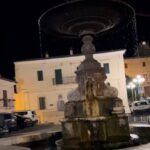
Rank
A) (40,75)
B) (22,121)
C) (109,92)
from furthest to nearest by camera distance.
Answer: (40,75) → (22,121) → (109,92)

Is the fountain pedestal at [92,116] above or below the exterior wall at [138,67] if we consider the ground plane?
below

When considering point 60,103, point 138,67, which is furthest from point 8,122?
point 138,67

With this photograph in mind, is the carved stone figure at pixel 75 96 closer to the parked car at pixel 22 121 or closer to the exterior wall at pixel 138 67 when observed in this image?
the parked car at pixel 22 121

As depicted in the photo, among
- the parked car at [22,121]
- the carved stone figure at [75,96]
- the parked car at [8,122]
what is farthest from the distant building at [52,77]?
the carved stone figure at [75,96]

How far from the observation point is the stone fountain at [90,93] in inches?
547

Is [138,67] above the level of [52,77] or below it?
above

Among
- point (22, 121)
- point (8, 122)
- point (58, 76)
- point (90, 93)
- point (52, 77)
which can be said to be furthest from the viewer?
point (52, 77)

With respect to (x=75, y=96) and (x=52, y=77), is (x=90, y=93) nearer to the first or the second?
(x=75, y=96)

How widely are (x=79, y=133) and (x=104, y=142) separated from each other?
1066mm

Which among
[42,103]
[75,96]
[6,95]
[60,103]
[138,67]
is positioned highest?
[138,67]

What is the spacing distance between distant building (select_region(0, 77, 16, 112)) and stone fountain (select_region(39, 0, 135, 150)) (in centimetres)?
2504

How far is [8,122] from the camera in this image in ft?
97.9

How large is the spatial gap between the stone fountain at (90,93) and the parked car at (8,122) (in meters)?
14.0

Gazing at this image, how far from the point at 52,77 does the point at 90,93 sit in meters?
31.8
